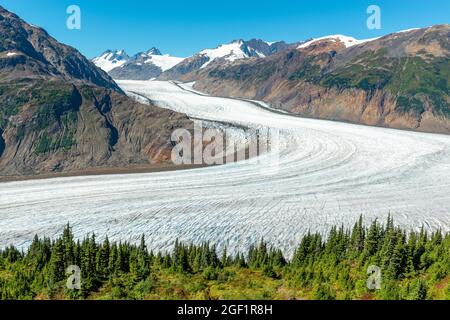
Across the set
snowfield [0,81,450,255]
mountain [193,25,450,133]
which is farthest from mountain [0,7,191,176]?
mountain [193,25,450,133]

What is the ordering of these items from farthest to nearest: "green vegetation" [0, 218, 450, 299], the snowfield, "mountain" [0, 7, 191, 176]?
"mountain" [0, 7, 191, 176] → the snowfield → "green vegetation" [0, 218, 450, 299]

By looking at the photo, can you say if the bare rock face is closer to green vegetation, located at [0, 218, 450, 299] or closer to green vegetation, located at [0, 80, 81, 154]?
green vegetation, located at [0, 80, 81, 154]

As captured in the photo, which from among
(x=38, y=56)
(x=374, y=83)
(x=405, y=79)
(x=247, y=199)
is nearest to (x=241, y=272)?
(x=247, y=199)

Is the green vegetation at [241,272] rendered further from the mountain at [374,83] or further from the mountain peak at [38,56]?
the mountain peak at [38,56]

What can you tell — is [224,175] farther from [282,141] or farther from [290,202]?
[282,141]

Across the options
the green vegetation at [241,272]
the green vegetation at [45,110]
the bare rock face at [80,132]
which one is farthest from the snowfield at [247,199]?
the green vegetation at [45,110]
